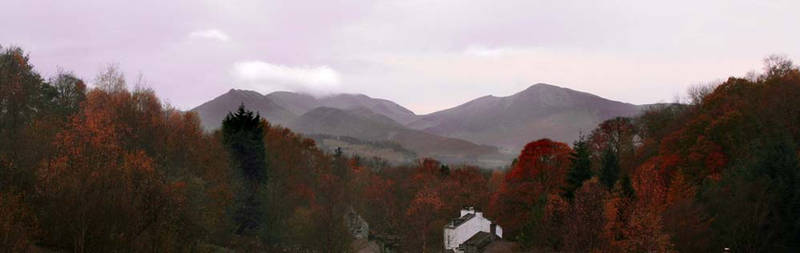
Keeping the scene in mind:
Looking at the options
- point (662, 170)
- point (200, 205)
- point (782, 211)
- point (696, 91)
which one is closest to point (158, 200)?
point (200, 205)

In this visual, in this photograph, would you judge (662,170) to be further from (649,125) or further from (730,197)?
(649,125)

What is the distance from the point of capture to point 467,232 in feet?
159

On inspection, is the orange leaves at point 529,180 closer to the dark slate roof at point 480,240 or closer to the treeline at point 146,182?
the dark slate roof at point 480,240

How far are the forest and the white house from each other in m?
1.79

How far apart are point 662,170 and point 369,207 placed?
3845 centimetres

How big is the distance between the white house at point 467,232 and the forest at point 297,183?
1795mm

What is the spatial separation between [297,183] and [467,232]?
55.2 ft

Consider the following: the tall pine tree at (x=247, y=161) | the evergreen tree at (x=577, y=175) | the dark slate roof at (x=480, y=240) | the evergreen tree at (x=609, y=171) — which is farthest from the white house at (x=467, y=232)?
the tall pine tree at (x=247, y=161)

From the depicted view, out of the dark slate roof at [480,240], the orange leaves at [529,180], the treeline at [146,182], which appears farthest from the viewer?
the dark slate roof at [480,240]

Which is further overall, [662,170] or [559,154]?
[559,154]

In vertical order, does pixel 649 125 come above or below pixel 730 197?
above

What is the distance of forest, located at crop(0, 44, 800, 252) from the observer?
15664mm

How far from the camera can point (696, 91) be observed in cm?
6375

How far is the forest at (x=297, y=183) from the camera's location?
1566 cm
